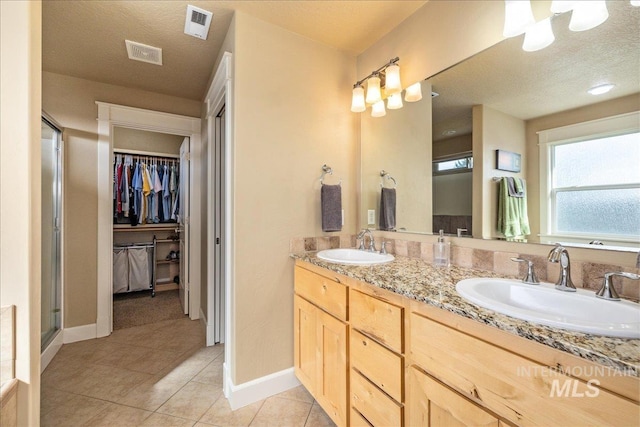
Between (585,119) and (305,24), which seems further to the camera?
(305,24)

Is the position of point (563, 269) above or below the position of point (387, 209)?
below

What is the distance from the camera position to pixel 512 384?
694 mm

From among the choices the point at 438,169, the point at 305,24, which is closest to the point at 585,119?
the point at 438,169

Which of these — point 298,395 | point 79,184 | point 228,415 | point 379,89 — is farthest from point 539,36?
point 79,184

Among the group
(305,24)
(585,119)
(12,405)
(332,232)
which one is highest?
(305,24)

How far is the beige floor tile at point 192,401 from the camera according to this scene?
5.19 feet

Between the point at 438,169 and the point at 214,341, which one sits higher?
the point at 438,169

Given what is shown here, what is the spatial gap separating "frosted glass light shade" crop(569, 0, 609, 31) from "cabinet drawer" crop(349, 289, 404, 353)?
1260mm

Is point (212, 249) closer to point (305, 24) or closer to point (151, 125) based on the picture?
point (151, 125)

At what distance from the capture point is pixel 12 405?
0.94 metres

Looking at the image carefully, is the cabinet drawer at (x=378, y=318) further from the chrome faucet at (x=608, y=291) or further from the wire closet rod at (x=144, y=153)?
the wire closet rod at (x=144, y=153)

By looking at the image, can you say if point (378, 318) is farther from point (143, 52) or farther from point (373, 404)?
point (143, 52)

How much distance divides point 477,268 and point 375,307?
1.95 ft

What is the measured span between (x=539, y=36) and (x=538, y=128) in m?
0.37
